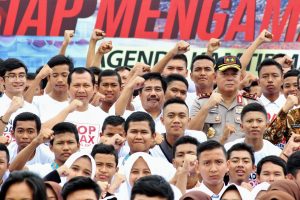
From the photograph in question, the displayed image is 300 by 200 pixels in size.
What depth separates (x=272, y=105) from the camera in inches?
554

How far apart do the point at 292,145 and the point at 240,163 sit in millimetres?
719

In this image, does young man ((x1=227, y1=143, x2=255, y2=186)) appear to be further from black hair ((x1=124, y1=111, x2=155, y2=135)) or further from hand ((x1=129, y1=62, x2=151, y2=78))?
hand ((x1=129, y1=62, x2=151, y2=78))

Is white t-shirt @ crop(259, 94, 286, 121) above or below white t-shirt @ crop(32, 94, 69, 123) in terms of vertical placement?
above

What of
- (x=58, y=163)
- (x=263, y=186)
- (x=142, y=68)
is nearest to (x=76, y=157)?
(x=58, y=163)

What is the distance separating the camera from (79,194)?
30.3 feet

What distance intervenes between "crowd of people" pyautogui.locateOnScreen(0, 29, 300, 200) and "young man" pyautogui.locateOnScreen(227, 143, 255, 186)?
0.01 m

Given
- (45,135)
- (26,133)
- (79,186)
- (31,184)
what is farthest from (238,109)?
(31,184)

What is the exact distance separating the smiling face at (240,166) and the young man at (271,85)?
2.16m

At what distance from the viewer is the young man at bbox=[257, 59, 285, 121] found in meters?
14.0

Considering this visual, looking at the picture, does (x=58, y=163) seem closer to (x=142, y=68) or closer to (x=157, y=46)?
(x=142, y=68)

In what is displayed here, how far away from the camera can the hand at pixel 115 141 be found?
12.2m

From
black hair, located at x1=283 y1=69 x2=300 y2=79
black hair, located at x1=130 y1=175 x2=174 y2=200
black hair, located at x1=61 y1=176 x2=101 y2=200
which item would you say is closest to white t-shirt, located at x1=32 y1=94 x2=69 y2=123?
black hair, located at x1=283 y1=69 x2=300 y2=79

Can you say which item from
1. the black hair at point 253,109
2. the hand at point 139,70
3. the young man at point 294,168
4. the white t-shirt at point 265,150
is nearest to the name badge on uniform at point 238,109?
the black hair at point 253,109

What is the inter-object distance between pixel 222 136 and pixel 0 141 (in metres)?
2.09
